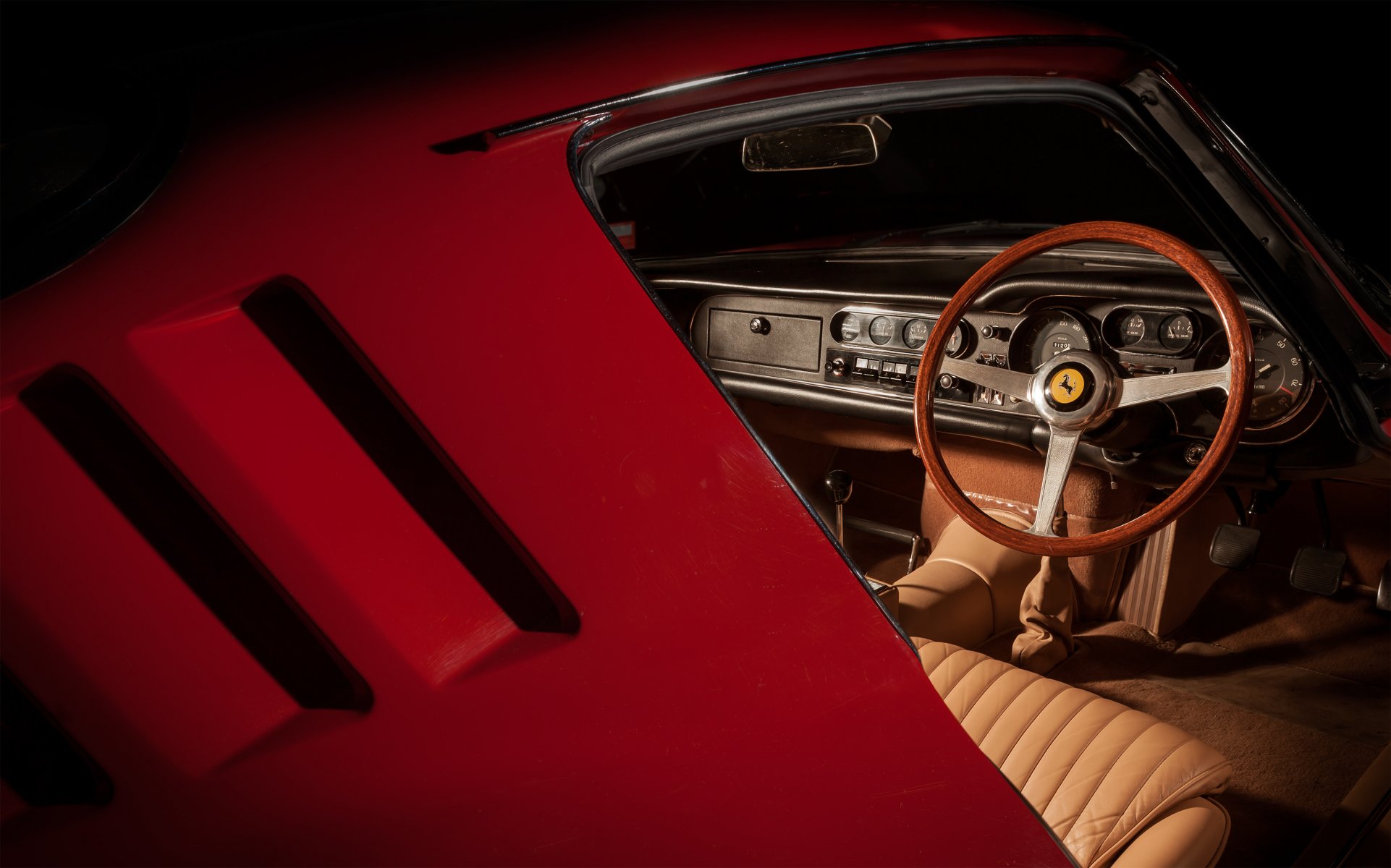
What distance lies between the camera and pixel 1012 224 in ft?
8.62

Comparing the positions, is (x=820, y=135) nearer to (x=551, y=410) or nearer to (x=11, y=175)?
(x=551, y=410)

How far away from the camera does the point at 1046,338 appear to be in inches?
80.4

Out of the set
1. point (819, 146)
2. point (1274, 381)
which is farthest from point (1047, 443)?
point (819, 146)

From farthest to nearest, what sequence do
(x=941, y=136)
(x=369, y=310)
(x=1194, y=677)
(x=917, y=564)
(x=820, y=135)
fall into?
(x=941, y=136)
(x=917, y=564)
(x=1194, y=677)
(x=820, y=135)
(x=369, y=310)

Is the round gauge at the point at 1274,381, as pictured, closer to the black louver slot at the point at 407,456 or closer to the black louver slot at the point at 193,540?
the black louver slot at the point at 407,456

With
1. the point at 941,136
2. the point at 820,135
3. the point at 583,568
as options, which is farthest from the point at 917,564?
the point at 583,568

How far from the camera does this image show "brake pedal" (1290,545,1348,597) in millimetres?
1997

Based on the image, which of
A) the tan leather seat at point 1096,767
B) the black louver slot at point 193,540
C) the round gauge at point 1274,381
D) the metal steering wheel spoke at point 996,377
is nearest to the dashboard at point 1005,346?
the round gauge at point 1274,381

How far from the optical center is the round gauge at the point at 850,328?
2404mm

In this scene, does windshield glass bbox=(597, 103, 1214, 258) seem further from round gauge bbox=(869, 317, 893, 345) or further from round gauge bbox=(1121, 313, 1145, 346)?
round gauge bbox=(1121, 313, 1145, 346)

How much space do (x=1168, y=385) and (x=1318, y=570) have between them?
34.3 inches

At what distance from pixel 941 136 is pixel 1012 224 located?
0.66 m

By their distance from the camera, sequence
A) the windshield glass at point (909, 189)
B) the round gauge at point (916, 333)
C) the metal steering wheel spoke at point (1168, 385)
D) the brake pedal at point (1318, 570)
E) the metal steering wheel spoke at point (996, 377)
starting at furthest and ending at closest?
the windshield glass at point (909, 189), the round gauge at point (916, 333), the brake pedal at point (1318, 570), the metal steering wheel spoke at point (996, 377), the metal steering wheel spoke at point (1168, 385)

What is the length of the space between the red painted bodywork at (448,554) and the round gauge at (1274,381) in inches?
52.9
